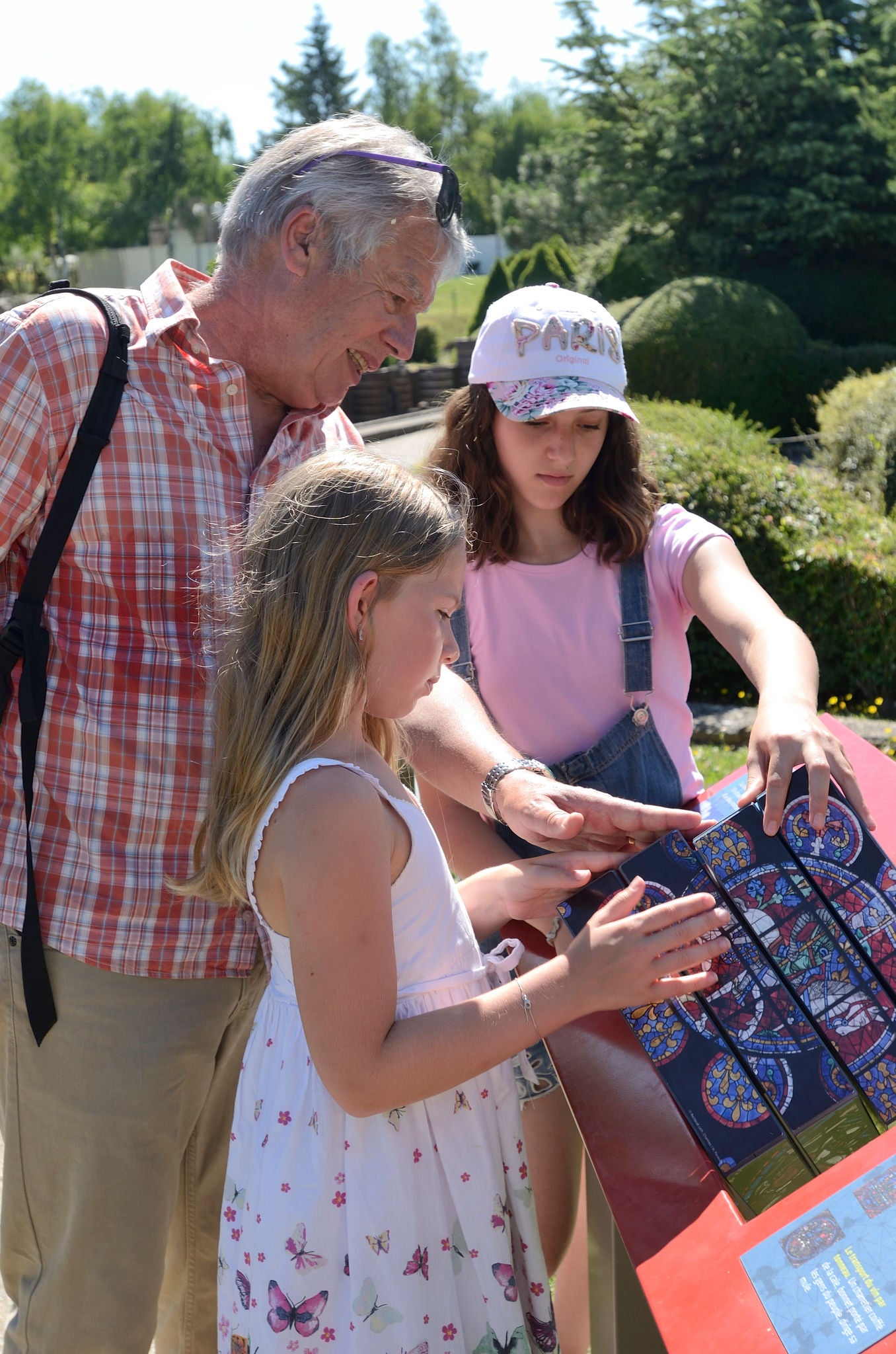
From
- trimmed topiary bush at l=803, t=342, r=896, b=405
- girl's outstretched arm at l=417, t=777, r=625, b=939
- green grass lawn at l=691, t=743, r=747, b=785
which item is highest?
girl's outstretched arm at l=417, t=777, r=625, b=939

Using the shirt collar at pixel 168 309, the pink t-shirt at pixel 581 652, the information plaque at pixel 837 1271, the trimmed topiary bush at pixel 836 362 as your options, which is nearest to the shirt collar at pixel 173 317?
the shirt collar at pixel 168 309

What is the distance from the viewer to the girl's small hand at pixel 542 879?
155 centimetres

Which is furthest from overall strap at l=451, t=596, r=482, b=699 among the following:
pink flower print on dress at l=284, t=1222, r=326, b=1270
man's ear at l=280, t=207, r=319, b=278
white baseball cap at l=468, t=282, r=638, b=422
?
pink flower print on dress at l=284, t=1222, r=326, b=1270

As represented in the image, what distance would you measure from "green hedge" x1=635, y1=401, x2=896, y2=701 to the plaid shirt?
467 cm

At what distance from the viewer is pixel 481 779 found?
1.83 metres

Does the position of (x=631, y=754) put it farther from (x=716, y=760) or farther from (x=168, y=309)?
(x=716, y=760)

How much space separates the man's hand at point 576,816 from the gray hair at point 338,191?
0.87 m

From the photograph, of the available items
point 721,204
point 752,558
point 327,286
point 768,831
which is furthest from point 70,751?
point 721,204

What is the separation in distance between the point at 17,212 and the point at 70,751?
6717 cm

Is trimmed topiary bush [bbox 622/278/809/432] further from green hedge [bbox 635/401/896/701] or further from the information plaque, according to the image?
the information plaque

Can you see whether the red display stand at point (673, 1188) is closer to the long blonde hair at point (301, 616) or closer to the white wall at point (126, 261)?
the long blonde hair at point (301, 616)

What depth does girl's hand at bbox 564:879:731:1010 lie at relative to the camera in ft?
4.48

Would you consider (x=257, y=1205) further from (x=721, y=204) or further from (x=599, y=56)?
(x=599, y=56)

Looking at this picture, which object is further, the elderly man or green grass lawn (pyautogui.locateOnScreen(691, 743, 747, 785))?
green grass lawn (pyautogui.locateOnScreen(691, 743, 747, 785))
